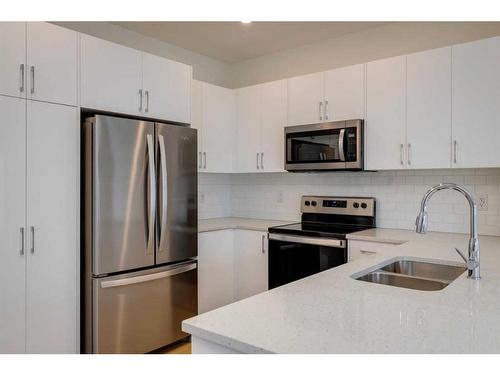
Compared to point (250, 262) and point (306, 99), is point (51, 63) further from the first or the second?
point (250, 262)

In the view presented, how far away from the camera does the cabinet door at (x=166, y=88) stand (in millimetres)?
2867

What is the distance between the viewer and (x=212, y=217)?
14.0 feet

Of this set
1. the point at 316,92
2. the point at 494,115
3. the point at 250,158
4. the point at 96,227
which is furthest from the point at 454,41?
the point at 96,227

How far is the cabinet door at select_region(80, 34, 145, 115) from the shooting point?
251 cm

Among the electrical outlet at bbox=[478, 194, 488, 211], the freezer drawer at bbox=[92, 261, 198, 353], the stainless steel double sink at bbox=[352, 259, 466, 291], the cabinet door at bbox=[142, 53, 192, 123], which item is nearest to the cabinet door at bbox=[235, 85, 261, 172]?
the cabinet door at bbox=[142, 53, 192, 123]

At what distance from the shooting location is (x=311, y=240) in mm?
3098

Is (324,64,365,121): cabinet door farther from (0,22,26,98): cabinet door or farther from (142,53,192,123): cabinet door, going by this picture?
(0,22,26,98): cabinet door

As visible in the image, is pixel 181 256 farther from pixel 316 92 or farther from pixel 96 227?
→ pixel 316 92

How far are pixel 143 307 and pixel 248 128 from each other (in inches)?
77.9

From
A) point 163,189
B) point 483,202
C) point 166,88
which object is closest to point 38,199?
point 163,189

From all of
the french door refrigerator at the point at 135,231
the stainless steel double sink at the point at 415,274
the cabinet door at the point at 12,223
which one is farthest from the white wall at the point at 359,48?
the cabinet door at the point at 12,223

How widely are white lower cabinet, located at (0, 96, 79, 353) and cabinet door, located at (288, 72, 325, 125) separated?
185 centimetres

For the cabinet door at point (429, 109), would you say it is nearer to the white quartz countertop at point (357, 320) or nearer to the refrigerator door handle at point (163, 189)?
the white quartz countertop at point (357, 320)

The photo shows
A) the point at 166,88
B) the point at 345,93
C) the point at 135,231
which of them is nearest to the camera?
the point at 135,231
